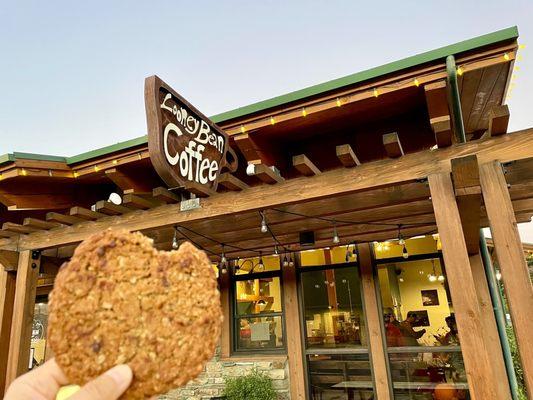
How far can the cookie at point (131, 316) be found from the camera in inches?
31.6

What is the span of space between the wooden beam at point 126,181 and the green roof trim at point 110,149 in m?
0.19

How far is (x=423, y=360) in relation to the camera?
5.60m

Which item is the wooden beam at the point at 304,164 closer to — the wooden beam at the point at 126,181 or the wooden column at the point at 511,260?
the wooden column at the point at 511,260

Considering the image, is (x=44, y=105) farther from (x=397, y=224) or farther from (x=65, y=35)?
(x=397, y=224)

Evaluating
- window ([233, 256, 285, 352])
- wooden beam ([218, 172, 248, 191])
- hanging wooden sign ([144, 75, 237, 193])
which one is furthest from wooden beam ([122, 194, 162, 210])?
window ([233, 256, 285, 352])

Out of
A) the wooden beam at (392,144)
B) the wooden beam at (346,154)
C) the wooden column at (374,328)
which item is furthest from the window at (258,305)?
the wooden beam at (392,144)

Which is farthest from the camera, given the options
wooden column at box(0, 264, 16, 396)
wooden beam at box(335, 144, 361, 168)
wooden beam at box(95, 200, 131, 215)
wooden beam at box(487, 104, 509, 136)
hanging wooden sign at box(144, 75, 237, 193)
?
wooden column at box(0, 264, 16, 396)

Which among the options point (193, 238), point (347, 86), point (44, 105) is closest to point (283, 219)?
point (193, 238)

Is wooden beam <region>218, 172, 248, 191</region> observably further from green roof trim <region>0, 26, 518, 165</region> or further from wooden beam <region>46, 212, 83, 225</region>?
wooden beam <region>46, 212, 83, 225</region>

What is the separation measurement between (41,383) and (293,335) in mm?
5593

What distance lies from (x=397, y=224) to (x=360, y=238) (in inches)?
30.0

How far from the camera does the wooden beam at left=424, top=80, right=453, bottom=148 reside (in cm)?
246

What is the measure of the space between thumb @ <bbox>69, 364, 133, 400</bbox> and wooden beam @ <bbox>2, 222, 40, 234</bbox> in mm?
4128

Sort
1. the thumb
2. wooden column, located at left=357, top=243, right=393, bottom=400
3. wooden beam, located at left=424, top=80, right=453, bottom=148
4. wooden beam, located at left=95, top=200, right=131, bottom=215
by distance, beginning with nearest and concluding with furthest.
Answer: the thumb, wooden beam, located at left=424, top=80, right=453, bottom=148, wooden beam, located at left=95, top=200, right=131, bottom=215, wooden column, located at left=357, top=243, right=393, bottom=400
